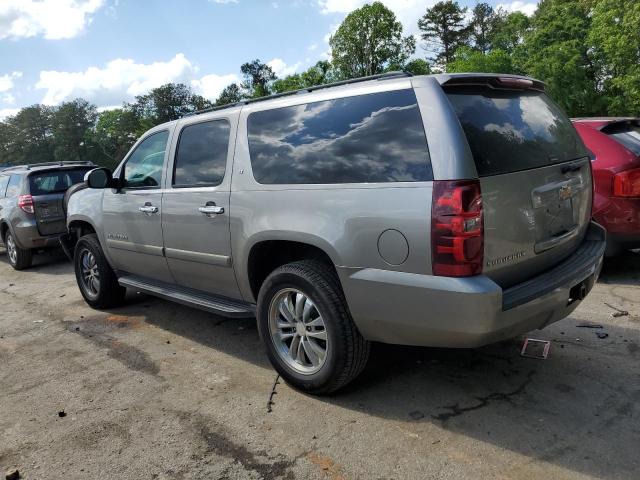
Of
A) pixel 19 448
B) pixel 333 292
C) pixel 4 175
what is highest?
pixel 4 175

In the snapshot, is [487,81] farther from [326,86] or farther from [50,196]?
[50,196]

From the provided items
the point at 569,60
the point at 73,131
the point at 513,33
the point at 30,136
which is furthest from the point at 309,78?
the point at 30,136

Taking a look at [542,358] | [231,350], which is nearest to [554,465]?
[542,358]


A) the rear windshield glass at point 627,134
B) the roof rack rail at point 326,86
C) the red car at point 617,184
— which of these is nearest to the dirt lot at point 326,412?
the red car at point 617,184

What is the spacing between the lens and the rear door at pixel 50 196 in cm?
888

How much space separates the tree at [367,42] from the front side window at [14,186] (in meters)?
61.2

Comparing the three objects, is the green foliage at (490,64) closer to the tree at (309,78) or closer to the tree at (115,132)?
the tree at (309,78)

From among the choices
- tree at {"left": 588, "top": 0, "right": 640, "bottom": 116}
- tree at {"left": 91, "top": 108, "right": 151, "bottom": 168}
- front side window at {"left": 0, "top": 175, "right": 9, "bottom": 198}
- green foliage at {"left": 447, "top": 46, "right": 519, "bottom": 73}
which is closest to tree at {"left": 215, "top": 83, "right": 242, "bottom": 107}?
tree at {"left": 91, "top": 108, "right": 151, "bottom": 168}

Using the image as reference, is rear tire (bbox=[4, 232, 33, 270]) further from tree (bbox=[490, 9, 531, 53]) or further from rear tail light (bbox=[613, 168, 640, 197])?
tree (bbox=[490, 9, 531, 53])

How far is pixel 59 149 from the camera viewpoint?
9638 centimetres

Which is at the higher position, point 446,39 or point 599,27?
point 446,39

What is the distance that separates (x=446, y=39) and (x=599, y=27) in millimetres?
36917

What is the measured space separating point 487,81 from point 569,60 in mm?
41852

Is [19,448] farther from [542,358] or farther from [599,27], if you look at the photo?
[599,27]
